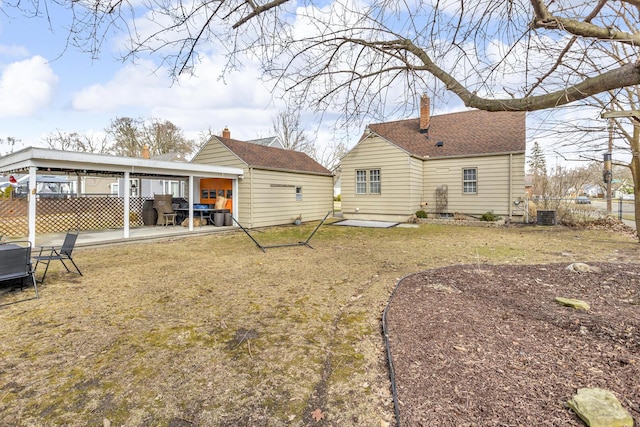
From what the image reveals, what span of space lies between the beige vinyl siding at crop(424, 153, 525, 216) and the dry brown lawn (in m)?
7.07

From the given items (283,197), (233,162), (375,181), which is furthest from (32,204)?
(375,181)

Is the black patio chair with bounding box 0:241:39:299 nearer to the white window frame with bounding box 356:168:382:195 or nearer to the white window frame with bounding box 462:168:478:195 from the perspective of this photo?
the white window frame with bounding box 356:168:382:195

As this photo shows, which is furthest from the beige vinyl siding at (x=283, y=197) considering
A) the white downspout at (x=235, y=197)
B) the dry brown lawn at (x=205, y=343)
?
the dry brown lawn at (x=205, y=343)

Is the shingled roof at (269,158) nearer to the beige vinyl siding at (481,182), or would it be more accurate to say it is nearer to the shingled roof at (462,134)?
the shingled roof at (462,134)

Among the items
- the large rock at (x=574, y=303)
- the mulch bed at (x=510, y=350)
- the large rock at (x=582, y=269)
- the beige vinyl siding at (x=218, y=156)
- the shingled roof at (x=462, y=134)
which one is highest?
the shingled roof at (x=462, y=134)

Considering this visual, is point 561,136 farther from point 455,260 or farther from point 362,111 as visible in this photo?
point 362,111

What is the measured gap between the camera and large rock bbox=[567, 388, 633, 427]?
1.70m

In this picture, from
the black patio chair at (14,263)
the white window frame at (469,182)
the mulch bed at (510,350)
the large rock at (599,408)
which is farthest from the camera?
the white window frame at (469,182)

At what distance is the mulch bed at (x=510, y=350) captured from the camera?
1955 mm

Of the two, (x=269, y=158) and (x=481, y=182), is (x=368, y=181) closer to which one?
(x=269, y=158)

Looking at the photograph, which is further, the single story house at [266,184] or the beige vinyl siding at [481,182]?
the beige vinyl siding at [481,182]

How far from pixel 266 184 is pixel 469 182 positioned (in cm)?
926

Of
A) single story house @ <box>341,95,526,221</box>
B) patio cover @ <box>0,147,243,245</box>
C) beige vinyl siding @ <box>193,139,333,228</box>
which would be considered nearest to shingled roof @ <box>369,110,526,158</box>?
single story house @ <box>341,95,526,221</box>

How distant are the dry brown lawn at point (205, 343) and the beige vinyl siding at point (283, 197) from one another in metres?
6.27
